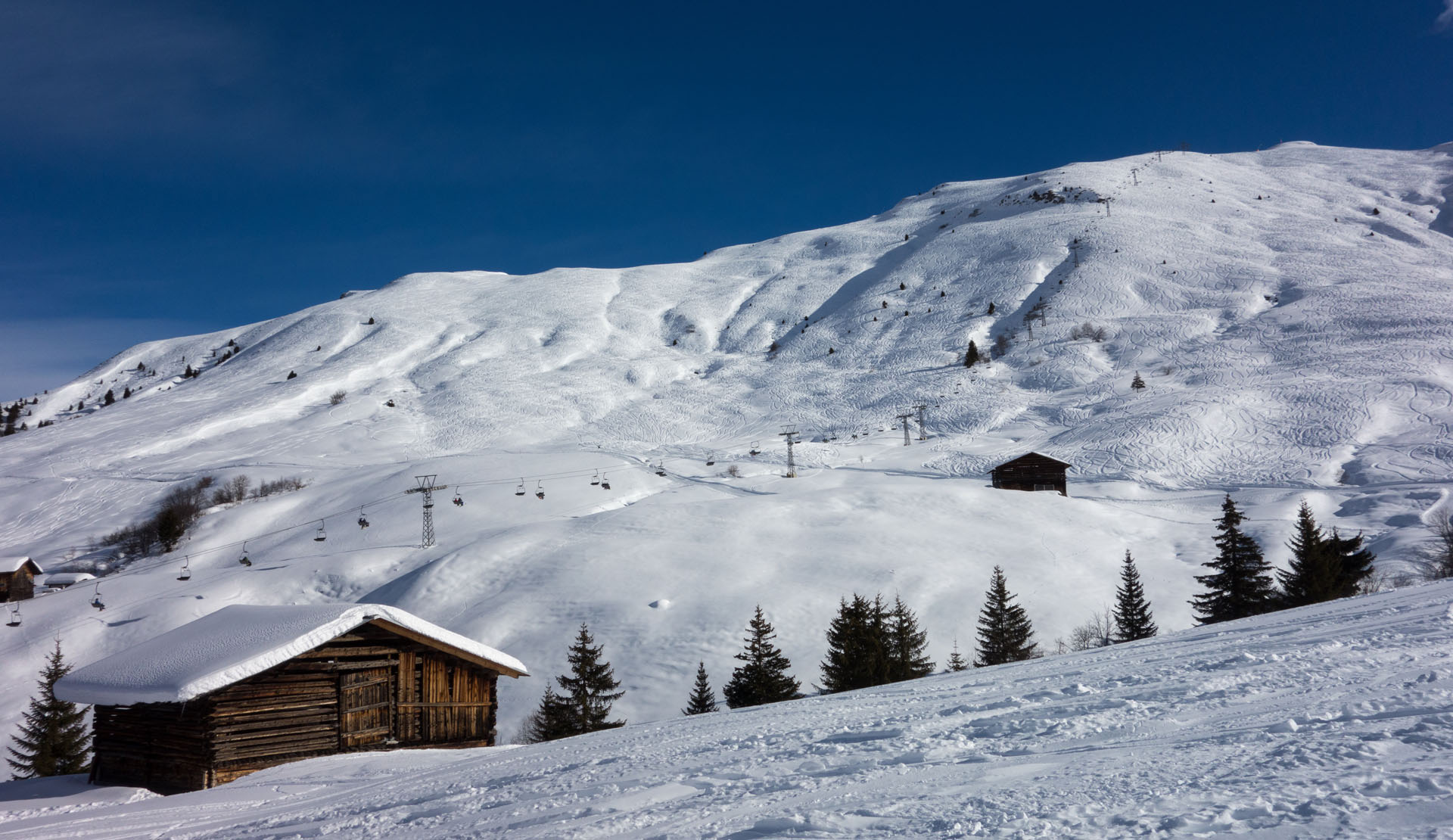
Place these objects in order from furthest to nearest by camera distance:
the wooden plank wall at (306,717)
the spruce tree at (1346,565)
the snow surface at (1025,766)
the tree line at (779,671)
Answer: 1. the spruce tree at (1346,565)
2. the tree line at (779,671)
3. the wooden plank wall at (306,717)
4. the snow surface at (1025,766)

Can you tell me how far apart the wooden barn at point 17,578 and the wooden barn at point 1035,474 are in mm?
65561

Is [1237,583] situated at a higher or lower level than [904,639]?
higher

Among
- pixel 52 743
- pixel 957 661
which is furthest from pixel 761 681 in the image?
pixel 52 743

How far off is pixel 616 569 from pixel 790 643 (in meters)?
10.4

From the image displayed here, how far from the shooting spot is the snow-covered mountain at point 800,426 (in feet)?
130

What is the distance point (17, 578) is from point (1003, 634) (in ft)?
206

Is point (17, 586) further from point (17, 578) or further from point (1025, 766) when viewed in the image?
point (1025, 766)

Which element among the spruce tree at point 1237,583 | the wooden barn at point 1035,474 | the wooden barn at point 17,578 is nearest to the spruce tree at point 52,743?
the wooden barn at point 17,578

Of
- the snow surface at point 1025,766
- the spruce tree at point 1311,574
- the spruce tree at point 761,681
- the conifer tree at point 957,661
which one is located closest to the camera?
the snow surface at point 1025,766

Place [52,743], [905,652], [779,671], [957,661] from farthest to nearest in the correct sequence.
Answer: [52,743]
[957,661]
[905,652]
[779,671]

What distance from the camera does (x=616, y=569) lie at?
1566 inches

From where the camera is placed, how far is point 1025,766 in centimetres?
615

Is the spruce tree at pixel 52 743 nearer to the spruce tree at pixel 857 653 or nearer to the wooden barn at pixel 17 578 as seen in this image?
the spruce tree at pixel 857 653

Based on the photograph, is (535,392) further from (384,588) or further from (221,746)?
(221,746)
